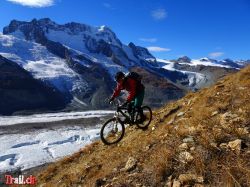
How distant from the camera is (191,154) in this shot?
11734 millimetres

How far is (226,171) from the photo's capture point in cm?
1031

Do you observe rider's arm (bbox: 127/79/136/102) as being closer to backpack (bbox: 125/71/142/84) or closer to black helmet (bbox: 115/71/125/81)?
backpack (bbox: 125/71/142/84)

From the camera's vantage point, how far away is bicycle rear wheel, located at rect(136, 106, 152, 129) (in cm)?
1731

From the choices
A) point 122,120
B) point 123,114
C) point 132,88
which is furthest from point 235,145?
point 122,120

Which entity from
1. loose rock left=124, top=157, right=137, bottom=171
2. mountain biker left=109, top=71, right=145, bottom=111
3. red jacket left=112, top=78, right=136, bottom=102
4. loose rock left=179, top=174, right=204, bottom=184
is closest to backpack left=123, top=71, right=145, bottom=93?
mountain biker left=109, top=71, right=145, bottom=111

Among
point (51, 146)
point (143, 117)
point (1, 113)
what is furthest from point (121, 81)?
point (1, 113)

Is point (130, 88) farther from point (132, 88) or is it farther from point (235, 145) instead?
point (235, 145)

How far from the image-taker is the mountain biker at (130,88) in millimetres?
15833

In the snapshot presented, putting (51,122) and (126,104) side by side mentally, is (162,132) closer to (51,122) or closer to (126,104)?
(126,104)

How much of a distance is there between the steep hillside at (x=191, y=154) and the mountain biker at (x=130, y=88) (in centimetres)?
162

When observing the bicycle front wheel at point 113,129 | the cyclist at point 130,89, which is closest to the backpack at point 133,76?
the cyclist at point 130,89

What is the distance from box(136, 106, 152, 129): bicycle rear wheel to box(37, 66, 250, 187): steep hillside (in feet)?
1.59

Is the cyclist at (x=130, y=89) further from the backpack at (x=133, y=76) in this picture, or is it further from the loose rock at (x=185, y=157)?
the loose rock at (x=185, y=157)

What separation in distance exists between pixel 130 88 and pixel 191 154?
17.0 feet
